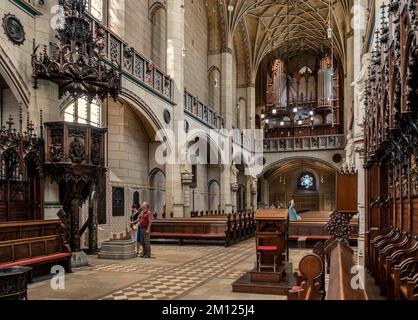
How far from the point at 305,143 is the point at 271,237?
24443 millimetres

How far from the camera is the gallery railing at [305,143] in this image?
30.7 metres

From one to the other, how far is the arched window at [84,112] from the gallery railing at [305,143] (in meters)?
19.7

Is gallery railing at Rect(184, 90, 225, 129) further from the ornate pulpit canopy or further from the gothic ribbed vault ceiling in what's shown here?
the ornate pulpit canopy

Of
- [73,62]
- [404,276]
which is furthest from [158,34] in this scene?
[404,276]

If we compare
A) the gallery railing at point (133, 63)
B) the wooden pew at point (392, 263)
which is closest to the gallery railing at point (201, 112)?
the gallery railing at point (133, 63)

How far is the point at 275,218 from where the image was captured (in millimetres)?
7949

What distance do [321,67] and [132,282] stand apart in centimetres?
2943

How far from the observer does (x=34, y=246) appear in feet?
26.5

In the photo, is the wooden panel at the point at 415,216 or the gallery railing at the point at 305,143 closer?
the wooden panel at the point at 415,216

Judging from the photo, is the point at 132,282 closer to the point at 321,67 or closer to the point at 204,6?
the point at 204,6

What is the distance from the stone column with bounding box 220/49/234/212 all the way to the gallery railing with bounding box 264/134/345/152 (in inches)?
308

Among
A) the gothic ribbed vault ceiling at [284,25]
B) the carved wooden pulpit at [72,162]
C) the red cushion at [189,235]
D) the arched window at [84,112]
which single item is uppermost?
the gothic ribbed vault ceiling at [284,25]

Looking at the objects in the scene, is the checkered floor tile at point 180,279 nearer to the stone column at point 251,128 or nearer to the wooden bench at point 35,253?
the wooden bench at point 35,253

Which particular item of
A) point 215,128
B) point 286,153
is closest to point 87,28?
point 215,128
